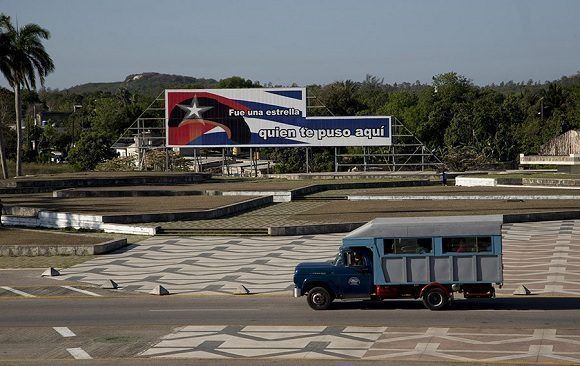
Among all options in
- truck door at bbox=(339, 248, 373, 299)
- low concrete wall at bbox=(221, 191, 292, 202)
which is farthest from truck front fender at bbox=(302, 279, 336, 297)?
low concrete wall at bbox=(221, 191, 292, 202)

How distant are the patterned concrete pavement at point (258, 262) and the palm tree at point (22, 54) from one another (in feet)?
127

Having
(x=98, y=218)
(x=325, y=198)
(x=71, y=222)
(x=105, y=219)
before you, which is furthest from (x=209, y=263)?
(x=325, y=198)

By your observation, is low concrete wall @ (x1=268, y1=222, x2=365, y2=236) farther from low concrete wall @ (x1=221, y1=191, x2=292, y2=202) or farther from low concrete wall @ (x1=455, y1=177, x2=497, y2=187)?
low concrete wall @ (x1=455, y1=177, x2=497, y2=187)

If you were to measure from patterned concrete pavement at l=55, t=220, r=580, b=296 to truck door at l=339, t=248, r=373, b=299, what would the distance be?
179 inches

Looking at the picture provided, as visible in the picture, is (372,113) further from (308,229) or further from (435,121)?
(308,229)

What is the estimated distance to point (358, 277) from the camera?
2548cm

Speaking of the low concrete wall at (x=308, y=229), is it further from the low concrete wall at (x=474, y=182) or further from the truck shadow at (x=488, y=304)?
the low concrete wall at (x=474, y=182)

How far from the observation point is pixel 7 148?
372 ft

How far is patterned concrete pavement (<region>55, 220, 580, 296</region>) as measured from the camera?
31094 millimetres

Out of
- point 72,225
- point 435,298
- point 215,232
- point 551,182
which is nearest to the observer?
point 435,298

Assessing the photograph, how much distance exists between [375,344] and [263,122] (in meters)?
67.3

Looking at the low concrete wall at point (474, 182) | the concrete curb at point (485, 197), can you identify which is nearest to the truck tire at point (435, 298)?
the concrete curb at point (485, 197)

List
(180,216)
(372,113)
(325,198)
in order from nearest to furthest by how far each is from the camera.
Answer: (180,216)
(325,198)
(372,113)

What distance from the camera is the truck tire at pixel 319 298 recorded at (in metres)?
25.6
